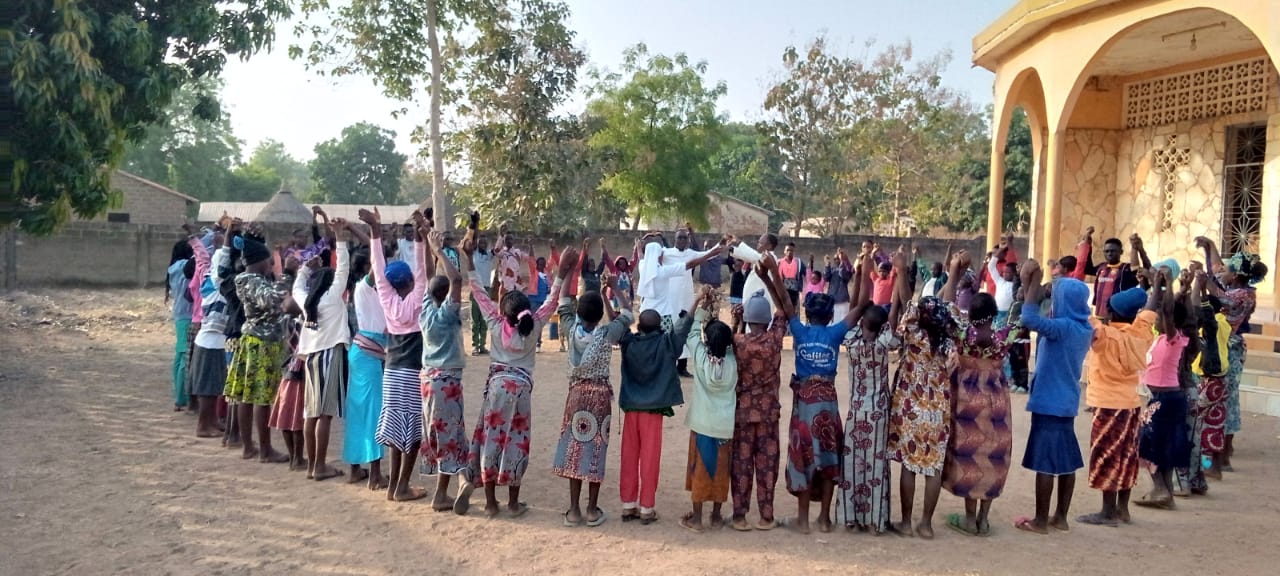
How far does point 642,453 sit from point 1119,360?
278 centimetres

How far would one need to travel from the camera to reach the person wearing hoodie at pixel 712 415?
477 centimetres

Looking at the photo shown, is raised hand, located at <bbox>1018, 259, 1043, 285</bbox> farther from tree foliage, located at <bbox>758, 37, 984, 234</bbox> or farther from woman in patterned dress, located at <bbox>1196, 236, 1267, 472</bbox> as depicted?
tree foliage, located at <bbox>758, 37, 984, 234</bbox>

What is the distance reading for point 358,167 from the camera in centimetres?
5516

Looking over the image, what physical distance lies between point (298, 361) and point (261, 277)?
27.6 inches

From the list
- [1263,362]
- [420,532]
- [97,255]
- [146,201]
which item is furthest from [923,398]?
[146,201]

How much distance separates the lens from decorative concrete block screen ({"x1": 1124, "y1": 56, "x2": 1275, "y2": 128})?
12023mm

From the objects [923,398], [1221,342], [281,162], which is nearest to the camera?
[923,398]

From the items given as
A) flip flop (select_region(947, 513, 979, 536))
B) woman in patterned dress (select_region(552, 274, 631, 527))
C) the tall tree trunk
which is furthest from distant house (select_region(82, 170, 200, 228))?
flip flop (select_region(947, 513, 979, 536))

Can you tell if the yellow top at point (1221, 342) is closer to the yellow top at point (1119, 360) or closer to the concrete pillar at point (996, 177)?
the yellow top at point (1119, 360)

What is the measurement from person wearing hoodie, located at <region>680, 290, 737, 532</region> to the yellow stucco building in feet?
22.8

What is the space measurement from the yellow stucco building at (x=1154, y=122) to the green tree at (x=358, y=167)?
45551 mm

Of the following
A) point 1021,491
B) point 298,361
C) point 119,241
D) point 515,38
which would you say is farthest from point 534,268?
point 119,241

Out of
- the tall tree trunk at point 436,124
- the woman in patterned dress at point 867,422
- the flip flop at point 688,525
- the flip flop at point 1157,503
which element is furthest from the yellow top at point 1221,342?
the tall tree trunk at point 436,124

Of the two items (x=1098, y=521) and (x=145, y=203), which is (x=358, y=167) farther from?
(x=1098, y=521)
